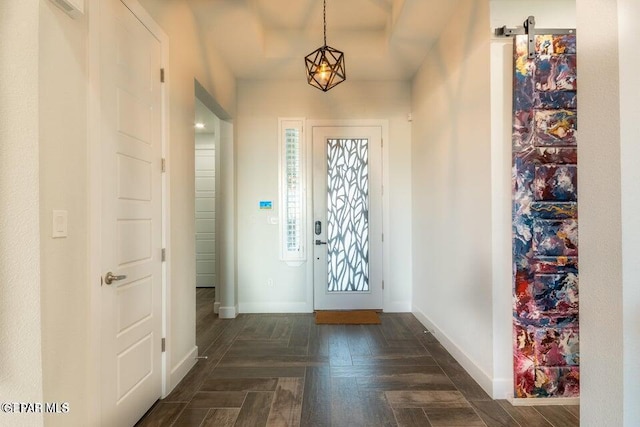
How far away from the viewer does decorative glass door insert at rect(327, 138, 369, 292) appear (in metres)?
3.96

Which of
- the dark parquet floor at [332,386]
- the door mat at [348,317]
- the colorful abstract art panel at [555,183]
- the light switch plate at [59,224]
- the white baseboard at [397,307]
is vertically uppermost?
the colorful abstract art panel at [555,183]

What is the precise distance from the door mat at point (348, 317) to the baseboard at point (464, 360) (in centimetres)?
60

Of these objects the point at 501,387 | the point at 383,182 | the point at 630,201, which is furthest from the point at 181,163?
the point at 501,387

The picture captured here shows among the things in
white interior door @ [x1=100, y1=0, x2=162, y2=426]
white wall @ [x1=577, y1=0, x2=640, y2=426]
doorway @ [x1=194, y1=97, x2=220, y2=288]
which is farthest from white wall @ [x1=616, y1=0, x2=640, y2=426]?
doorway @ [x1=194, y1=97, x2=220, y2=288]

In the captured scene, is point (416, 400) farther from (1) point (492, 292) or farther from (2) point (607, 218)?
(2) point (607, 218)

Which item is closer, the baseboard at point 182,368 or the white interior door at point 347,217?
the baseboard at point 182,368

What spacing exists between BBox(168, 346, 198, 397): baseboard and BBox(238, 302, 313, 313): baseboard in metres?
1.27

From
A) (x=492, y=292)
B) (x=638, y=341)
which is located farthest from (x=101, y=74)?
(x=492, y=292)

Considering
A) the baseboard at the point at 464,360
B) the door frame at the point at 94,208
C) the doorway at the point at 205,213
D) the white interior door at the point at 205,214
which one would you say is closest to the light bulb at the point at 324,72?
the door frame at the point at 94,208

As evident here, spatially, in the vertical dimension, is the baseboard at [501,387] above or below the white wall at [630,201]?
below

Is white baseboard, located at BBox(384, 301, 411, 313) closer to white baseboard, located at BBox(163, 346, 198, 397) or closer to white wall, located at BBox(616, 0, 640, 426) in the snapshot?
white baseboard, located at BBox(163, 346, 198, 397)

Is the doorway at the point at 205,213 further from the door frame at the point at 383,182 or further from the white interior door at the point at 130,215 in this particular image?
the white interior door at the point at 130,215

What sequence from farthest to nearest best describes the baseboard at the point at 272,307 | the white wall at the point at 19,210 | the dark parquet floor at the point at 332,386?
the baseboard at the point at 272,307 → the dark parquet floor at the point at 332,386 → the white wall at the point at 19,210

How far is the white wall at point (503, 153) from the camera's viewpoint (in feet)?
6.72
